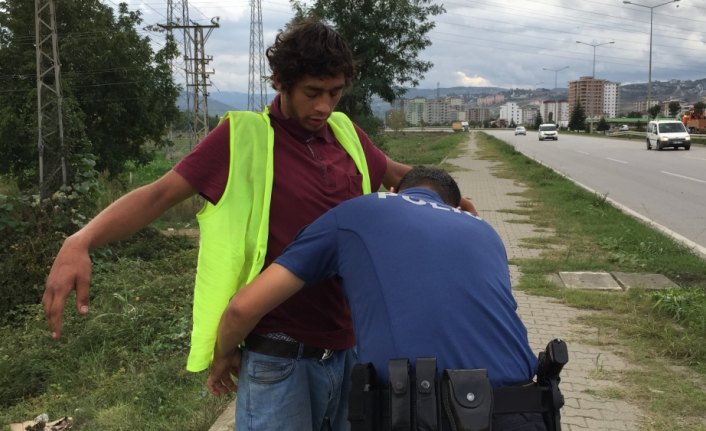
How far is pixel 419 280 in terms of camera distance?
1476mm

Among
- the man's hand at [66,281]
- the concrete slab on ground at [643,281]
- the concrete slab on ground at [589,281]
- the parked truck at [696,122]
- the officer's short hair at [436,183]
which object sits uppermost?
the parked truck at [696,122]

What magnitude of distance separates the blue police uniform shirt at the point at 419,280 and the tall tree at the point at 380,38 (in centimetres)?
1759

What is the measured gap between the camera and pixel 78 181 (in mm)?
8836

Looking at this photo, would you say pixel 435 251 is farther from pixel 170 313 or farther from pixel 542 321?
pixel 170 313

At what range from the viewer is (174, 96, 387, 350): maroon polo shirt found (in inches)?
71.4

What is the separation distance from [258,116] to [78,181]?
7.78 meters

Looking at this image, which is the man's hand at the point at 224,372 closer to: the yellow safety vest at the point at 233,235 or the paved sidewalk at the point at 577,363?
the yellow safety vest at the point at 233,235

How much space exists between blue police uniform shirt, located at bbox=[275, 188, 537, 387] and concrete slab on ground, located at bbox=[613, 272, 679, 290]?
550 centimetres

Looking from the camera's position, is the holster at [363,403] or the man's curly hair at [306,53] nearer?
the holster at [363,403]

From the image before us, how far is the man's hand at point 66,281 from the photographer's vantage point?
1.61 meters

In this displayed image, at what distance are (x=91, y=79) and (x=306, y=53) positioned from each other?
21.4 meters

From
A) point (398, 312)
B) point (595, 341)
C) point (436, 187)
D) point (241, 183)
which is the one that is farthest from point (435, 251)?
point (595, 341)

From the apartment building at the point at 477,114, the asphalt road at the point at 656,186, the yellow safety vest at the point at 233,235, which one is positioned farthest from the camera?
the apartment building at the point at 477,114

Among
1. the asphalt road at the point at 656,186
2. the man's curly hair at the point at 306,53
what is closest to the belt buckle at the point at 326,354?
the man's curly hair at the point at 306,53
